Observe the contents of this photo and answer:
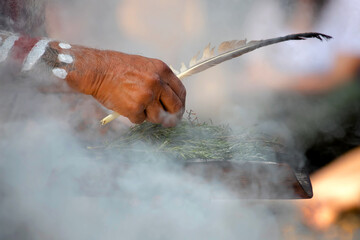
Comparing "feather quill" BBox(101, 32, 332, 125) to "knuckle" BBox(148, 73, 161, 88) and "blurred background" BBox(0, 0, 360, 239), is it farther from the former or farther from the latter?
"blurred background" BBox(0, 0, 360, 239)

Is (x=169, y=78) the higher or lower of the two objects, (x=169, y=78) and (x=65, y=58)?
the lower

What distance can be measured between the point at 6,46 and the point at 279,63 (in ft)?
10.8

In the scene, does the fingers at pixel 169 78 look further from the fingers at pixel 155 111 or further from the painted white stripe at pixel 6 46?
the painted white stripe at pixel 6 46

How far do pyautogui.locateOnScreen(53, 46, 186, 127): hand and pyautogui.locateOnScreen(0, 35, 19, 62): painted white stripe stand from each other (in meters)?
0.24

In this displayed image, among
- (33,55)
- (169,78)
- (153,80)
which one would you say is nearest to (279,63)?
(169,78)

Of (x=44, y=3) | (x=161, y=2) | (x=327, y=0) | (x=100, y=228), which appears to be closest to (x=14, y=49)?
(x=100, y=228)

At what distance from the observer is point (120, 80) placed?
144 cm

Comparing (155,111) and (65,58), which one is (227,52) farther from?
(65,58)

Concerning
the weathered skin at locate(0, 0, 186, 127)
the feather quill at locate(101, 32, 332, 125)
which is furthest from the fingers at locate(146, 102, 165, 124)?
the feather quill at locate(101, 32, 332, 125)

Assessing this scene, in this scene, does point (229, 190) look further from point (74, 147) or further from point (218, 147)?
point (74, 147)

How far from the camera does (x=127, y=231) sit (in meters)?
1.88

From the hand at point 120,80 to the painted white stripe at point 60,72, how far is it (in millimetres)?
18

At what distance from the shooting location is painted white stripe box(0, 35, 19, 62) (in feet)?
4.20

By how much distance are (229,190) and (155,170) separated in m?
0.39
